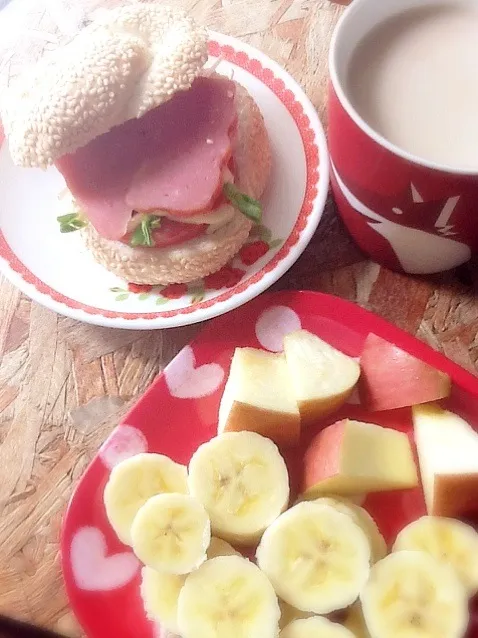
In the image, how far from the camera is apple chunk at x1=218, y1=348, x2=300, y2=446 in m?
0.68

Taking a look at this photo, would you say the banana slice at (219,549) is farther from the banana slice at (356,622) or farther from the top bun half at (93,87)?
the top bun half at (93,87)

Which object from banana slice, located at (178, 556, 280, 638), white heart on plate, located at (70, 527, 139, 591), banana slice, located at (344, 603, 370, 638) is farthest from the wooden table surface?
banana slice, located at (344, 603, 370, 638)

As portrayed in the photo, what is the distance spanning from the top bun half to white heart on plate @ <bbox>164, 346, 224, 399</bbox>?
234mm

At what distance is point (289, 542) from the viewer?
65 centimetres

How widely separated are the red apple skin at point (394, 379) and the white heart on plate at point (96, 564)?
0.28 metres

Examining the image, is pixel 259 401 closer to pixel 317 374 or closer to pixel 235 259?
pixel 317 374

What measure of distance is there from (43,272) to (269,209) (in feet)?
0.84

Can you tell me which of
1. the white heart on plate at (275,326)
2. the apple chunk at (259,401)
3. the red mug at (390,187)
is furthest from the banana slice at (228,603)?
the red mug at (390,187)

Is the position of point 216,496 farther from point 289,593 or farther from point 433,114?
point 433,114

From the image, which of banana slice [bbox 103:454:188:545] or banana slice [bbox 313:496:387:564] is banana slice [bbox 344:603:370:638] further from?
banana slice [bbox 103:454:188:545]

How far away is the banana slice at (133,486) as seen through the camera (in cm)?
69

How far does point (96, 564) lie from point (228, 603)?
136 mm

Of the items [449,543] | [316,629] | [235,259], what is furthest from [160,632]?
[235,259]

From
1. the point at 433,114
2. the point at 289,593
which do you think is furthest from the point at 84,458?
the point at 433,114
